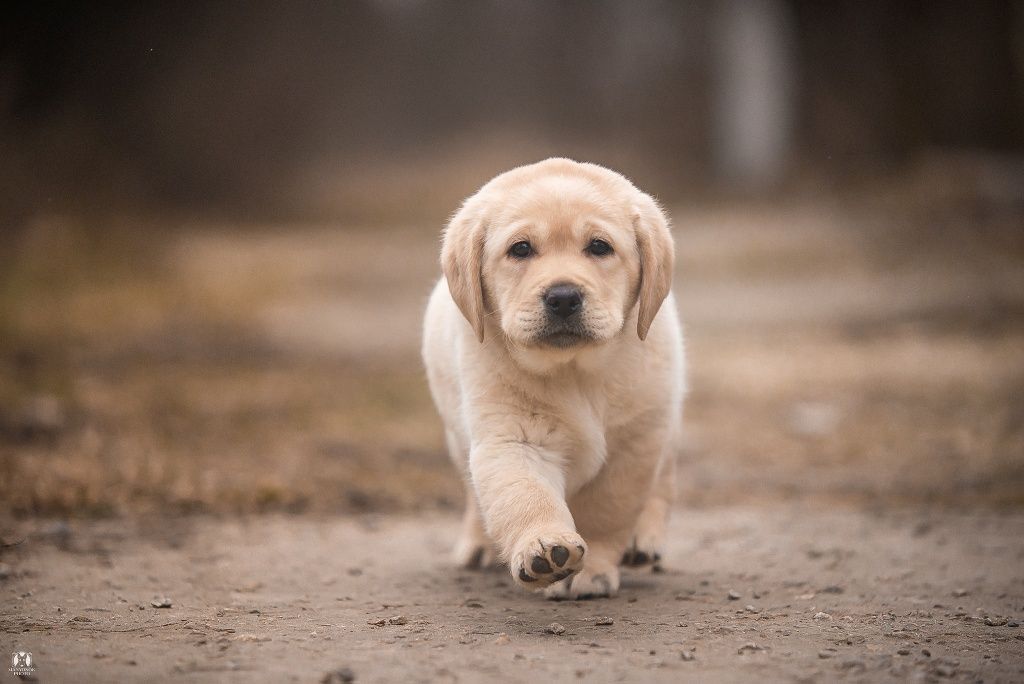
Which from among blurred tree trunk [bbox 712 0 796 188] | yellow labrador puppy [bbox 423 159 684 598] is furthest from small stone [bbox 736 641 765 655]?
blurred tree trunk [bbox 712 0 796 188]

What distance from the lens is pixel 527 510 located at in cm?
386

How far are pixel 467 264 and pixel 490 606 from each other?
4.31 ft

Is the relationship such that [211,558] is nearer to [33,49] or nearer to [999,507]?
[999,507]

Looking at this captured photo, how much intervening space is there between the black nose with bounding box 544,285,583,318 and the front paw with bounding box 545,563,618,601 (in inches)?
41.5

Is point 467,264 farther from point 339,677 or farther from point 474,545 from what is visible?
point 339,677

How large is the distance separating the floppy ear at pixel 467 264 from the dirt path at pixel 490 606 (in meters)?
1.13

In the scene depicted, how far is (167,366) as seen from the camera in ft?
31.8

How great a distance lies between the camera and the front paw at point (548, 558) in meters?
3.65

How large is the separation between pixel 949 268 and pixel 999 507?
24.8 feet

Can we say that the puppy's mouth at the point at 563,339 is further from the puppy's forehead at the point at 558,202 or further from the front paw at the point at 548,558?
the front paw at the point at 548,558

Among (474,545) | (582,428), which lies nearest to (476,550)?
(474,545)

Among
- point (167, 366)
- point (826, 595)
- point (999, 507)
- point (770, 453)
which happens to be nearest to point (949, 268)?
point (770, 453)

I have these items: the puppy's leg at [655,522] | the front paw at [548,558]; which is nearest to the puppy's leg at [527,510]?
the front paw at [548,558]

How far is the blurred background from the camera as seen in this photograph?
7.29 meters
